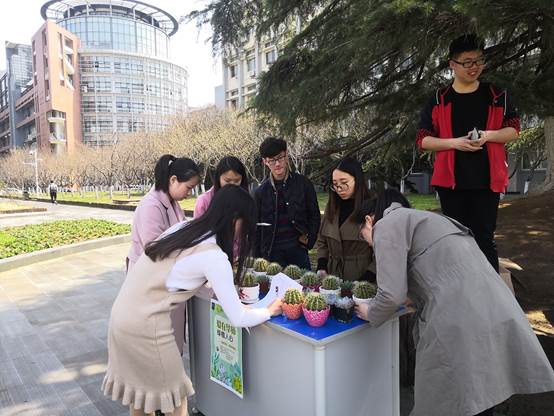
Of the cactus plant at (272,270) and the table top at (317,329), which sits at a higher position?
the cactus plant at (272,270)

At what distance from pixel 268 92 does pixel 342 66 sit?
1146 millimetres

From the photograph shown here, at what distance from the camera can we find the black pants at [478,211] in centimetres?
237

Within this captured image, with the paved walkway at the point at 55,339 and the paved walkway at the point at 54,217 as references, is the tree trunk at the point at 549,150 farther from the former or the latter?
the paved walkway at the point at 54,217

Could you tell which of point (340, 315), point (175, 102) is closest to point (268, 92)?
point (340, 315)

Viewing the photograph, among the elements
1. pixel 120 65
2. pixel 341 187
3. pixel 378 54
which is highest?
pixel 120 65

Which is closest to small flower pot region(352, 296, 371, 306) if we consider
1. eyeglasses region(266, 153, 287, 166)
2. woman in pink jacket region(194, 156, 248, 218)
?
woman in pink jacket region(194, 156, 248, 218)

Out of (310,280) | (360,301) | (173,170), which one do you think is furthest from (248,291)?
(173,170)

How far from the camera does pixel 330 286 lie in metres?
2.20

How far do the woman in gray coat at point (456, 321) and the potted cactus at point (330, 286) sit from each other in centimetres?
44

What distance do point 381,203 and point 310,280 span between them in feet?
2.31

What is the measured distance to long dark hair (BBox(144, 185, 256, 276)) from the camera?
70.0 inches

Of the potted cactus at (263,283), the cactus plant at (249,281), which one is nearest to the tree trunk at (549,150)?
the potted cactus at (263,283)

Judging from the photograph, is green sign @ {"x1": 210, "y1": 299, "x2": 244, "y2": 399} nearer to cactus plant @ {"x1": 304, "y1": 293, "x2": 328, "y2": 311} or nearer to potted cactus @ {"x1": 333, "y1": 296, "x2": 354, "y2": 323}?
cactus plant @ {"x1": 304, "y1": 293, "x2": 328, "y2": 311}

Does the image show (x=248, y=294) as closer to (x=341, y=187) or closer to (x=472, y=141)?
(x=341, y=187)
